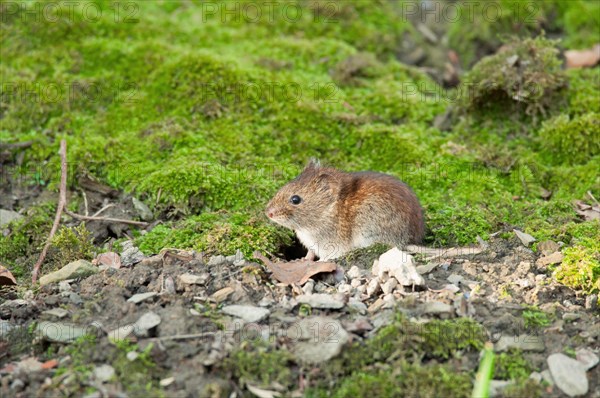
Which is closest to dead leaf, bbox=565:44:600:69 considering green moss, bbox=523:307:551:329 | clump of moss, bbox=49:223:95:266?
green moss, bbox=523:307:551:329

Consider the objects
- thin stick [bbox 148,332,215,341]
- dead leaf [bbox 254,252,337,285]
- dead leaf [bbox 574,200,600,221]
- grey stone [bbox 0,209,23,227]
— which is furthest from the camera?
grey stone [bbox 0,209,23,227]

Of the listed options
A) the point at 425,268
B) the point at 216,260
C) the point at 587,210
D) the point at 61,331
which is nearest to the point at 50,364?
the point at 61,331

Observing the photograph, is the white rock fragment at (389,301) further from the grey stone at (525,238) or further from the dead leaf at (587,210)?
the dead leaf at (587,210)

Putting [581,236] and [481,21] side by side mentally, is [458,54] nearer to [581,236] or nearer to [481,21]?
[481,21]

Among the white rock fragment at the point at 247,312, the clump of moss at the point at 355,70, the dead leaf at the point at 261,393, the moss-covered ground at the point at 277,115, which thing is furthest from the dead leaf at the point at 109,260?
the clump of moss at the point at 355,70

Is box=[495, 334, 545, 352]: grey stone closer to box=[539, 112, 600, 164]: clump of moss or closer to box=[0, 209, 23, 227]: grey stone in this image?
box=[539, 112, 600, 164]: clump of moss

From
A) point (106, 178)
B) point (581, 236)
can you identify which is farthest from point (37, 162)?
point (581, 236)
